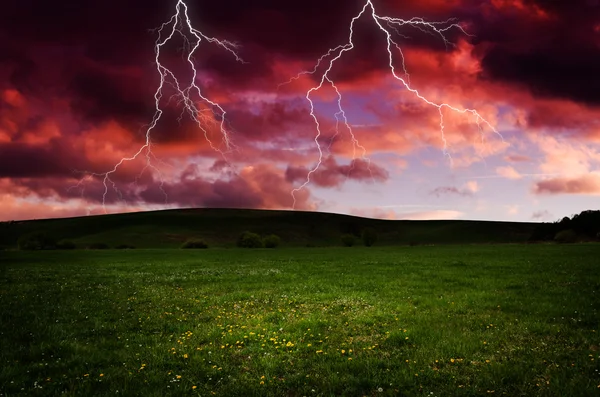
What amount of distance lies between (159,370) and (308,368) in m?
3.27

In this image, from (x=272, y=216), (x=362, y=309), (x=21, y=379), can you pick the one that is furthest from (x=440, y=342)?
(x=272, y=216)

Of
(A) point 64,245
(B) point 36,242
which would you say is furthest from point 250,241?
(B) point 36,242

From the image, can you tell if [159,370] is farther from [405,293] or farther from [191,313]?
[405,293]

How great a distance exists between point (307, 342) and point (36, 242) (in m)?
84.3

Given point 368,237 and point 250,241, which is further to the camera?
point 368,237

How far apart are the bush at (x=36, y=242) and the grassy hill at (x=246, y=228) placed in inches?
1186

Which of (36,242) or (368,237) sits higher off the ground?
(368,237)

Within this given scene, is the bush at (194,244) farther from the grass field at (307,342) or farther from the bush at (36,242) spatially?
the grass field at (307,342)

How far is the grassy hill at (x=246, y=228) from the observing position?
416 feet

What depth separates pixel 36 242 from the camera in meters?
78.6

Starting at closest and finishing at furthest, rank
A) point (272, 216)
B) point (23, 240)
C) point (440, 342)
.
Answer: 1. point (440, 342)
2. point (23, 240)
3. point (272, 216)

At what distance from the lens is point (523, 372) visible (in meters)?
8.52

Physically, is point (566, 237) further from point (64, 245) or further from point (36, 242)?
point (36, 242)

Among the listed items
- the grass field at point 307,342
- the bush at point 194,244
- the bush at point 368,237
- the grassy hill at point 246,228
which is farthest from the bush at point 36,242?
the grass field at point 307,342
